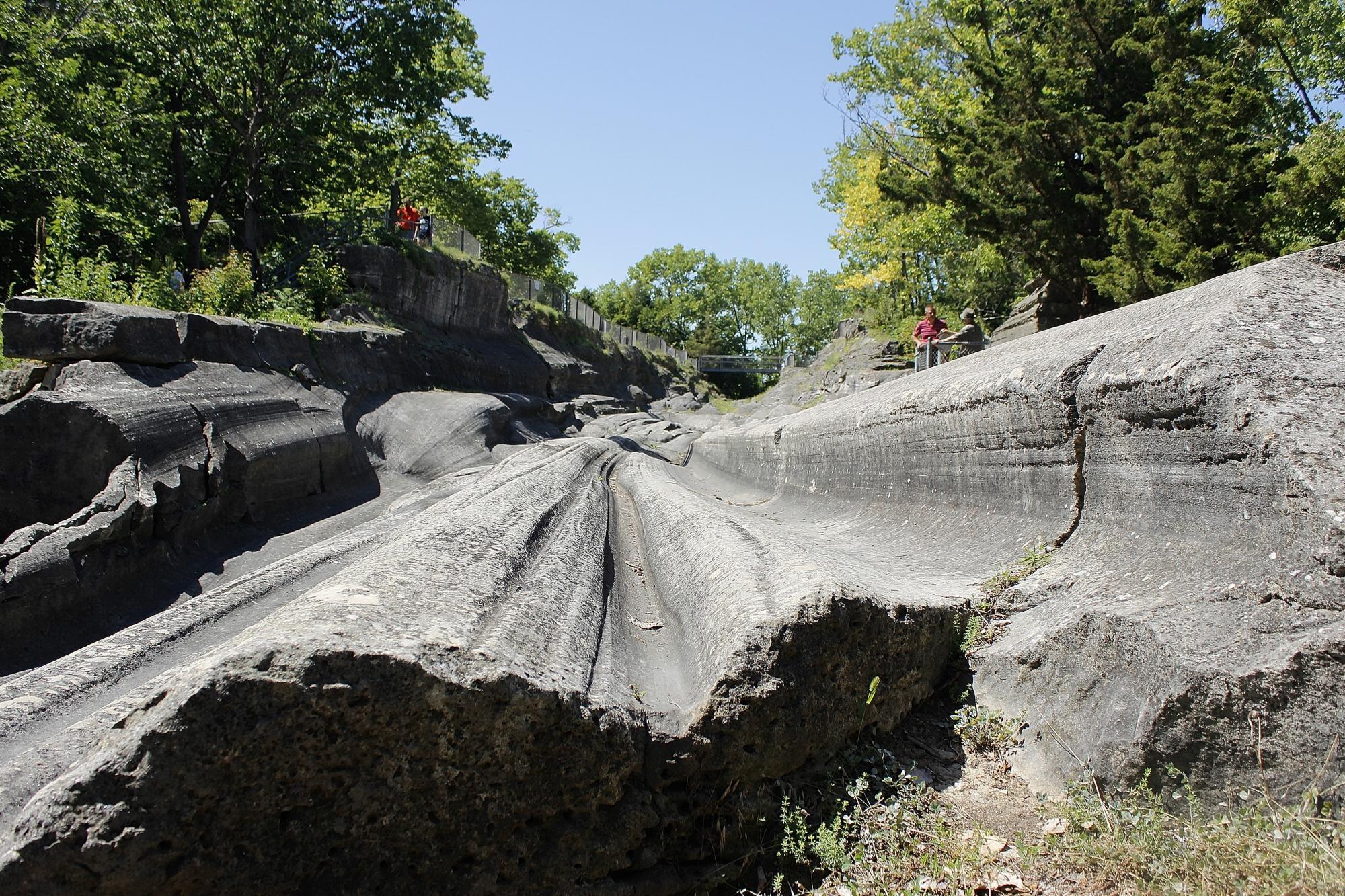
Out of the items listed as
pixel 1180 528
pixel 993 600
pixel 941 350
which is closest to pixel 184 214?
pixel 941 350

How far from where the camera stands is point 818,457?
576 cm

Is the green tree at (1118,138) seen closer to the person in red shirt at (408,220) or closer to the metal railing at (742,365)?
the person in red shirt at (408,220)

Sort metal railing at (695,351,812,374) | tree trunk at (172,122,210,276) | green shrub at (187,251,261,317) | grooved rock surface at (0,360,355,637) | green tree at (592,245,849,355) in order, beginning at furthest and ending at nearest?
green tree at (592,245,849,355)
metal railing at (695,351,812,374)
tree trunk at (172,122,210,276)
green shrub at (187,251,261,317)
grooved rock surface at (0,360,355,637)

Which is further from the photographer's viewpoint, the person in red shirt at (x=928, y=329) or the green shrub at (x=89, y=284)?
the person in red shirt at (x=928, y=329)

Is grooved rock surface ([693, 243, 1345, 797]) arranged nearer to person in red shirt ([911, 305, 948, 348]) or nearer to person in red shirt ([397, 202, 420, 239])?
person in red shirt ([911, 305, 948, 348])

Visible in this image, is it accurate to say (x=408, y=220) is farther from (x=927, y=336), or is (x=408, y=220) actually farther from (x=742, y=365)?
(x=742, y=365)

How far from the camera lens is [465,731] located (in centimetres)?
173

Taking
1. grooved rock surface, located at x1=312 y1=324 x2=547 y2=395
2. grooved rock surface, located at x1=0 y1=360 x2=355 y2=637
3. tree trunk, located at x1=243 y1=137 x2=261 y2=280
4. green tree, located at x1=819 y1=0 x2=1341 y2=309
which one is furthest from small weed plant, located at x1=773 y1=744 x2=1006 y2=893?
tree trunk, located at x1=243 y1=137 x2=261 y2=280

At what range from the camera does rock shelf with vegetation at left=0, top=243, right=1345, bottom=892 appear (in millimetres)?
1602

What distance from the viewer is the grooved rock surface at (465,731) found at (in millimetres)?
1520

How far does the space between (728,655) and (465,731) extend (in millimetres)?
727

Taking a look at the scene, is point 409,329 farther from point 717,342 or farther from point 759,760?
point 717,342

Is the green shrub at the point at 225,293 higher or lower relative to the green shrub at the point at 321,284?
lower

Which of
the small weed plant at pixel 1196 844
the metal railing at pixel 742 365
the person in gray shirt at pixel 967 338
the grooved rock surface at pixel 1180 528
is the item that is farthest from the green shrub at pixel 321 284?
the metal railing at pixel 742 365
